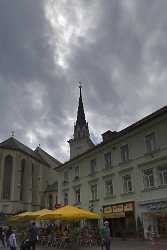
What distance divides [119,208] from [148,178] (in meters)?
4.31

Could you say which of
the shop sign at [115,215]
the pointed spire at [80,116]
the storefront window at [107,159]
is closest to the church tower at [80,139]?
the pointed spire at [80,116]

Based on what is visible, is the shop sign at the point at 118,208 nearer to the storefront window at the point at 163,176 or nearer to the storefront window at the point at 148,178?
the storefront window at the point at 148,178

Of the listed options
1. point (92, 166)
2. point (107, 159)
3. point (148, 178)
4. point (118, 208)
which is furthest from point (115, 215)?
point (92, 166)

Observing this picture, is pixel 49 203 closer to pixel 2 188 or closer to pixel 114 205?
pixel 2 188

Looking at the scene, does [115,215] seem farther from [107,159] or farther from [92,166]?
[92,166]

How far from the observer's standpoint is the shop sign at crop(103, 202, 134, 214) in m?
24.9

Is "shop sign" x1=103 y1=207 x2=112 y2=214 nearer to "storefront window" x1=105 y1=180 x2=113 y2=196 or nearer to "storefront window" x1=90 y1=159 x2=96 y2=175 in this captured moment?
"storefront window" x1=105 y1=180 x2=113 y2=196

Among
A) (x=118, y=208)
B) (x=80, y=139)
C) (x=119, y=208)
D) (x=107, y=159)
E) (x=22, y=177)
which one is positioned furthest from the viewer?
(x=80, y=139)

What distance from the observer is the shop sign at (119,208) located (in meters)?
24.9

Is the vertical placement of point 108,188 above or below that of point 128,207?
above

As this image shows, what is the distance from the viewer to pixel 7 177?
58.9 m

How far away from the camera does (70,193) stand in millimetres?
35438

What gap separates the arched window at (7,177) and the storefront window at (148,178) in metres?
40.1

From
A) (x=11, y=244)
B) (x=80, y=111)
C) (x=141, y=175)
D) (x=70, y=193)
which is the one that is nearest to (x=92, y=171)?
(x=70, y=193)
